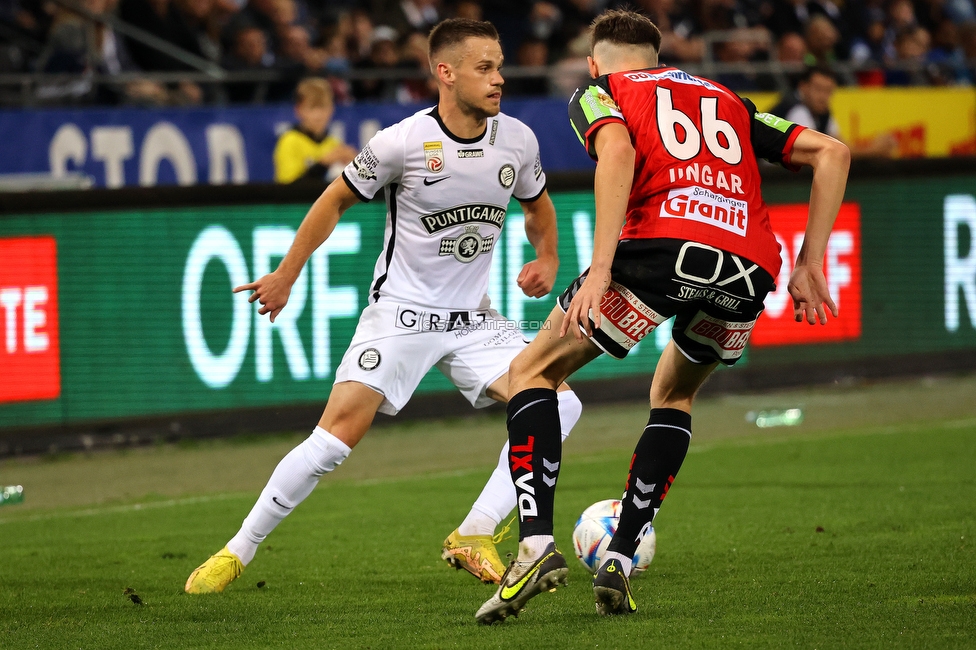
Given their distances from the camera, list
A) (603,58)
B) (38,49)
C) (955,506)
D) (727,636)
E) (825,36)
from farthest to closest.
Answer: (825,36) → (38,49) → (955,506) → (603,58) → (727,636)

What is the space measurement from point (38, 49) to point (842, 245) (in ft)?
23.6

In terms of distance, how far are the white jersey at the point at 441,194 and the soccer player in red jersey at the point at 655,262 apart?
3.20ft

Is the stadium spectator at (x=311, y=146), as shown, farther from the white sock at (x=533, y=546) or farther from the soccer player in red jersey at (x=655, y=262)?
the white sock at (x=533, y=546)

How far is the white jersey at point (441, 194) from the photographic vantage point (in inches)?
213

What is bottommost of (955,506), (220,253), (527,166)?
(955,506)

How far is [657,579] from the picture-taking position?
530 cm

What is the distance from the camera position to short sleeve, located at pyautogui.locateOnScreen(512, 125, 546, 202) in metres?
5.63

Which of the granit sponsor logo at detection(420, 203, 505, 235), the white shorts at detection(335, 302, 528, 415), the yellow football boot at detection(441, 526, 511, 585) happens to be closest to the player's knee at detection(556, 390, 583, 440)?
the white shorts at detection(335, 302, 528, 415)

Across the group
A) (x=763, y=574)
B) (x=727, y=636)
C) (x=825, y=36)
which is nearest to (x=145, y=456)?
(x=763, y=574)

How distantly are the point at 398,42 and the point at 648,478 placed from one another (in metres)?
10.0

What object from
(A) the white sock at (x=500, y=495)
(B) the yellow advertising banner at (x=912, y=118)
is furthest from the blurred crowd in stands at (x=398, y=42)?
(A) the white sock at (x=500, y=495)

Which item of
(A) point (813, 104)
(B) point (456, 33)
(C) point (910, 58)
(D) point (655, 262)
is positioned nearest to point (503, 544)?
(B) point (456, 33)

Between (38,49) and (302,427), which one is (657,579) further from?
(38,49)

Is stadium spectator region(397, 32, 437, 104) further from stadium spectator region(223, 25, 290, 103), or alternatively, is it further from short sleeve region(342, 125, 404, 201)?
short sleeve region(342, 125, 404, 201)
